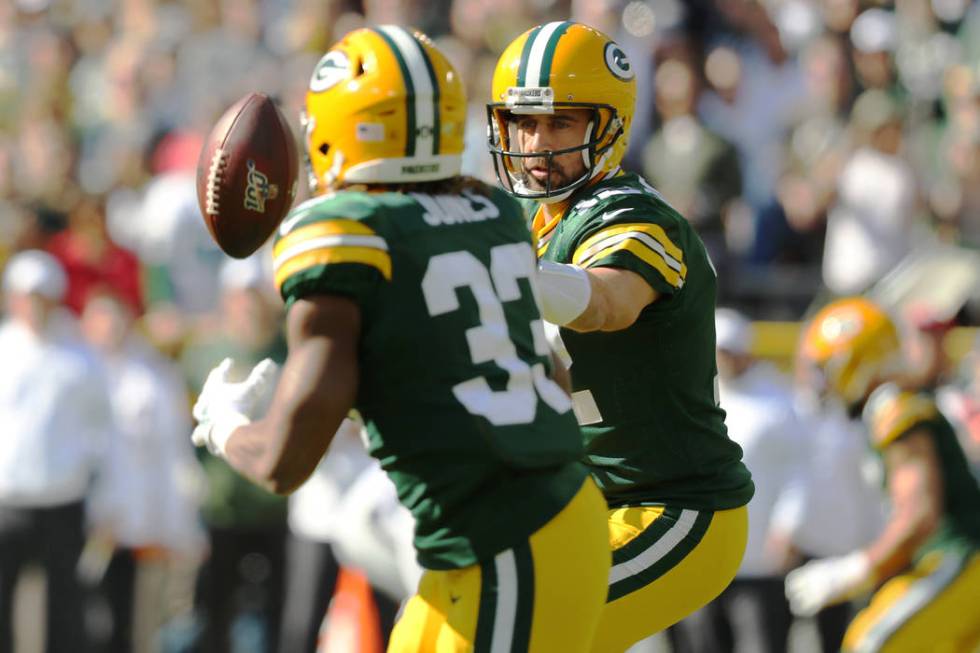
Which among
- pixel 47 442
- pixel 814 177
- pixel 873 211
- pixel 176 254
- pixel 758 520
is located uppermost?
pixel 814 177

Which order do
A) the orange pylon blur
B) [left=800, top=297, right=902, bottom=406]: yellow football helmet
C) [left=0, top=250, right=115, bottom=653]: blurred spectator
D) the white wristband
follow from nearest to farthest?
the white wristband, [left=800, top=297, right=902, bottom=406]: yellow football helmet, the orange pylon blur, [left=0, top=250, right=115, bottom=653]: blurred spectator

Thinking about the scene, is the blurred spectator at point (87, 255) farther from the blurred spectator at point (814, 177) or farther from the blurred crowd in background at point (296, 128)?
the blurred spectator at point (814, 177)

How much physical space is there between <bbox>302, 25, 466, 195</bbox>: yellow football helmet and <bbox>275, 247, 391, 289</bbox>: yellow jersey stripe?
0.24 meters

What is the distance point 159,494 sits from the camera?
329 inches

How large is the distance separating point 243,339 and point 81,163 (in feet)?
7.30

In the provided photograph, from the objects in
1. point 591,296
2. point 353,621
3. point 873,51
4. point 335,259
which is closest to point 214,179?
point 335,259

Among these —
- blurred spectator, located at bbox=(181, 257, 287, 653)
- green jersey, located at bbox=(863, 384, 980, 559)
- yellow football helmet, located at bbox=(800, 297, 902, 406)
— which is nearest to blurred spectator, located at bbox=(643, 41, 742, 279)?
yellow football helmet, located at bbox=(800, 297, 902, 406)

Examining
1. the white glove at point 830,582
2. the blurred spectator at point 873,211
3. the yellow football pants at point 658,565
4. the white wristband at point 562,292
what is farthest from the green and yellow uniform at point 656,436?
the blurred spectator at point 873,211

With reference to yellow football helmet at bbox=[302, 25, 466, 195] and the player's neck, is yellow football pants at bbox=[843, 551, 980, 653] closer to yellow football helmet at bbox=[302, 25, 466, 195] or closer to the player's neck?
the player's neck

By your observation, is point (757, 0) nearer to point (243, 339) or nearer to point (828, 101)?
point (828, 101)

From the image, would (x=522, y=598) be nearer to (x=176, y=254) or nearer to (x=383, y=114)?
(x=383, y=114)

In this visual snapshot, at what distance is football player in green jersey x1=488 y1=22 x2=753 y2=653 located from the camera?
4094 millimetres

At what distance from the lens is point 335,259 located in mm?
3301

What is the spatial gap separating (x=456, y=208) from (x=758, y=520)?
4.24 metres
